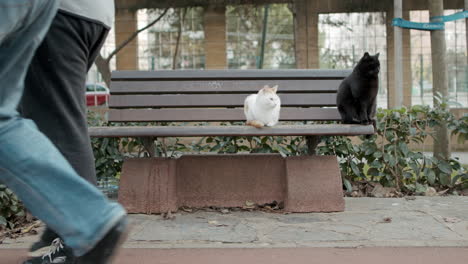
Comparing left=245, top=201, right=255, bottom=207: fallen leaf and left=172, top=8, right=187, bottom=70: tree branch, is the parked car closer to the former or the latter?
left=172, top=8, right=187, bottom=70: tree branch

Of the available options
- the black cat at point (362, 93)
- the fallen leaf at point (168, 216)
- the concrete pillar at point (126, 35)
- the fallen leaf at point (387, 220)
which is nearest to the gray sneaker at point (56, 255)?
the fallen leaf at point (168, 216)

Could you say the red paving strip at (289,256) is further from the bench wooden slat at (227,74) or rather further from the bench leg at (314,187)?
the bench wooden slat at (227,74)

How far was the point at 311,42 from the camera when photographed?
11602 millimetres

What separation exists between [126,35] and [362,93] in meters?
9.03

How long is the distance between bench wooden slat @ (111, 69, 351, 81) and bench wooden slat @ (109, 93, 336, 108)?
0.14 m

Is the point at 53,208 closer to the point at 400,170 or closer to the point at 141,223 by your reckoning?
the point at 141,223

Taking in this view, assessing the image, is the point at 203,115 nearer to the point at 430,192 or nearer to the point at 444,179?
the point at 430,192

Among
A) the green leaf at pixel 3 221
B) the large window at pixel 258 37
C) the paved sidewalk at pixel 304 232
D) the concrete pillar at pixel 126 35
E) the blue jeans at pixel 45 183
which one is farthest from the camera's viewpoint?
the large window at pixel 258 37

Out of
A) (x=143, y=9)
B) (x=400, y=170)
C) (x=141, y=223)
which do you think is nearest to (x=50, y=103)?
(x=141, y=223)

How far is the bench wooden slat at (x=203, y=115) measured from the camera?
12.8 ft

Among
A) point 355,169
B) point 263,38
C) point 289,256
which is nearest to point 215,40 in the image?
point 263,38

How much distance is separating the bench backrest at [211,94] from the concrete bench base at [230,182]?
0.38 m

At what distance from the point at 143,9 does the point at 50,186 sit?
10698 millimetres

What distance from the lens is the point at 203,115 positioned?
3.98 m
